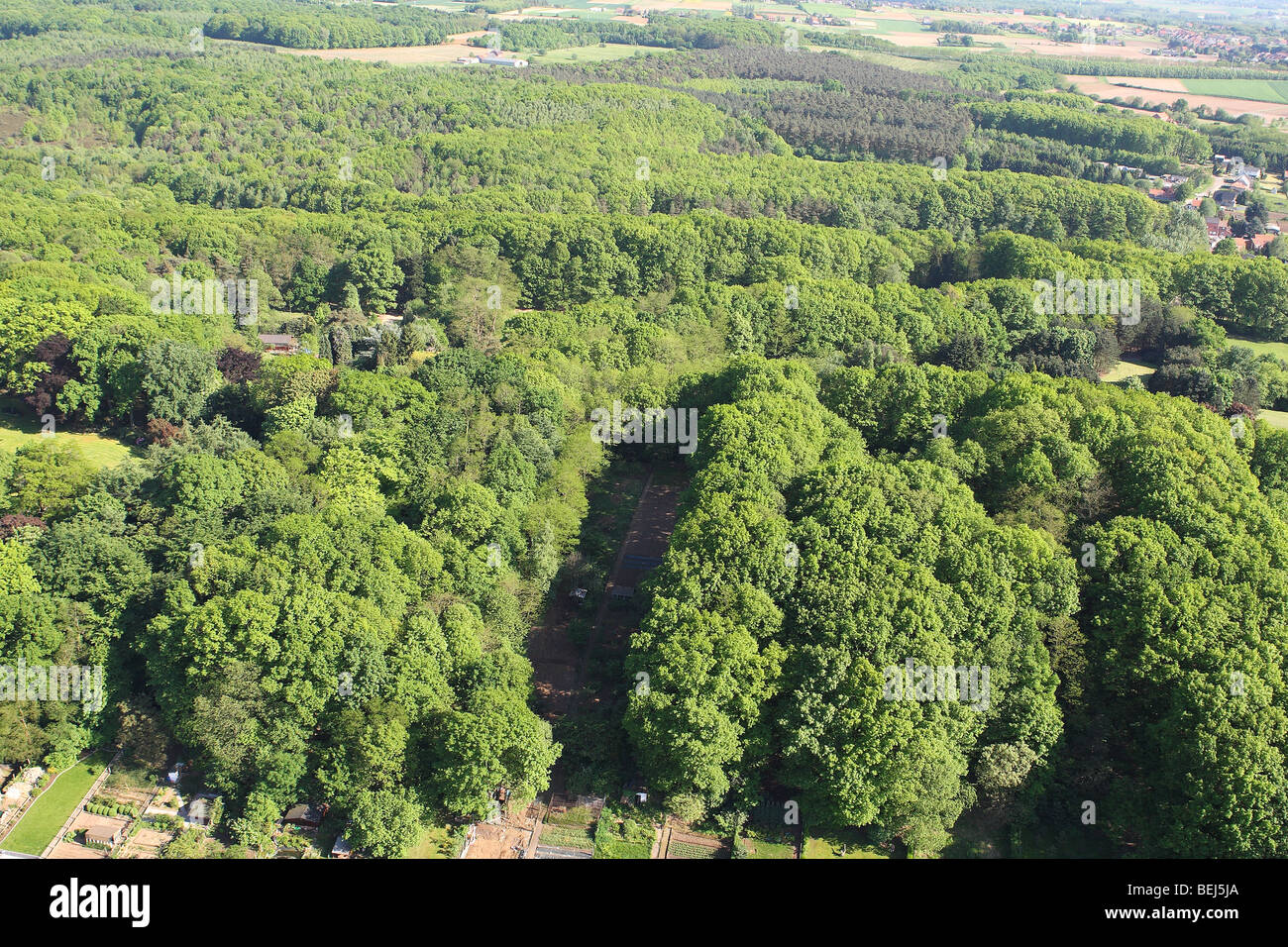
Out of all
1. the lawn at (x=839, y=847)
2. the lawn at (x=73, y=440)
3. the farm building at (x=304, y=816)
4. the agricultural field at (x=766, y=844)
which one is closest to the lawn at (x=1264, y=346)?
the lawn at (x=839, y=847)

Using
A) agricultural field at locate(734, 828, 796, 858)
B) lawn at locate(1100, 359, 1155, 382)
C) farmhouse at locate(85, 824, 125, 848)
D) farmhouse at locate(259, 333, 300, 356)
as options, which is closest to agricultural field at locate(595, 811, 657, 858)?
agricultural field at locate(734, 828, 796, 858)

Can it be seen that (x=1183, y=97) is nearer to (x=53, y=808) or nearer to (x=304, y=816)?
(x=304, y=816)

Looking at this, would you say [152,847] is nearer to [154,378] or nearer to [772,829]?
[772,829]

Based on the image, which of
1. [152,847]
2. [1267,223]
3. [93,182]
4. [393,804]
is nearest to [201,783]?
[152,847]

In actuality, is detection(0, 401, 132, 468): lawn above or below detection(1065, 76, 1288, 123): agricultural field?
below

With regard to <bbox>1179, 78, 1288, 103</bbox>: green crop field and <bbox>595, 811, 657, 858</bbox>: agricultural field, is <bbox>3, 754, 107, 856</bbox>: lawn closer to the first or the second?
<bbox>595, 811, 657, 858</bbox>: agricultural field

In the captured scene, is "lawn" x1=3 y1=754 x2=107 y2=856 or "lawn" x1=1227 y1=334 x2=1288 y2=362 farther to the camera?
"lawn" x1=1227 y1=334 x2=1288 y2=362
